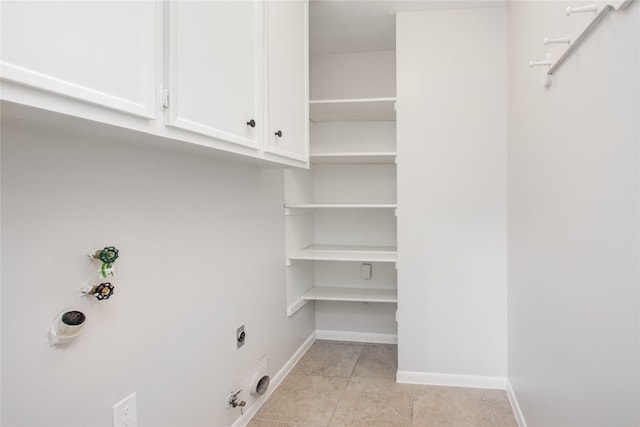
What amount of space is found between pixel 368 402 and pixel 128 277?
1.59 metres

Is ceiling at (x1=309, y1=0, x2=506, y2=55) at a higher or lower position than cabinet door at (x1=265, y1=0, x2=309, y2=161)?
higher

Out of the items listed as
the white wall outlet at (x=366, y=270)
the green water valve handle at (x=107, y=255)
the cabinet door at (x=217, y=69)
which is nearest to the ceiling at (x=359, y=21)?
the cabinet door at (x=217, y=69)

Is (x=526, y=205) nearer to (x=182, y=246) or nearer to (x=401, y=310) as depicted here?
(x=401, y=310)

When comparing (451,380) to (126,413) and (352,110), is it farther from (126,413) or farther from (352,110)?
(126,413)

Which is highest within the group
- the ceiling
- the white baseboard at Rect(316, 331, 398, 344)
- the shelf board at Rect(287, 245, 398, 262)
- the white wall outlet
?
the ceiling

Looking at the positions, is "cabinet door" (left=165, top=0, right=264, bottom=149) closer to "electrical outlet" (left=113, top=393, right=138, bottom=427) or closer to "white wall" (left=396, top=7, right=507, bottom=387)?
"electrical outlet" (left=113, top=393, right=138, bottom=427)

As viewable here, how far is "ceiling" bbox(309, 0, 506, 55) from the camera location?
2488 mm

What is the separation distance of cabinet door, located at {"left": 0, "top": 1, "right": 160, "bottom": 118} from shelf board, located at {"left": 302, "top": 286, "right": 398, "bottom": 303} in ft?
7.31

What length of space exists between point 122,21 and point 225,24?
514 mm

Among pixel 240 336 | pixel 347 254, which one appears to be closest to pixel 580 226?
pixel 240 336

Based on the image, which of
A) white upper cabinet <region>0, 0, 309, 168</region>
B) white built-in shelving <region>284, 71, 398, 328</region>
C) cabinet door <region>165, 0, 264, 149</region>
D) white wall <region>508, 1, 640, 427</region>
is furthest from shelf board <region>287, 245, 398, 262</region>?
cabinet door <region>165, 0, 264, 149</region>

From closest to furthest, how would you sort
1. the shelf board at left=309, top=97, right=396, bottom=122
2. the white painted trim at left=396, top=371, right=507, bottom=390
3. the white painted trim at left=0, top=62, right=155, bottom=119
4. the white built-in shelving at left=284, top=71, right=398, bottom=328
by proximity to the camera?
1. the white painted trim at left=0, top=62, right=155, bottom=119
2. the white painted trim at left=396, top=371, right=507, bottom=390
3. the shelf board at left=309, top=97, right=396, bottom=122
4. the white built-in shelving at left=284, top=71, right=398, bottom=328

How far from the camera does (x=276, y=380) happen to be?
2.62m

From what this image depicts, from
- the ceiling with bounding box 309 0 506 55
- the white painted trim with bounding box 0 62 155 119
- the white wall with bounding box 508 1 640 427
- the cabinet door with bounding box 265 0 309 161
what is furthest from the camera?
the ceiling with bounding box 309 0 506 55
